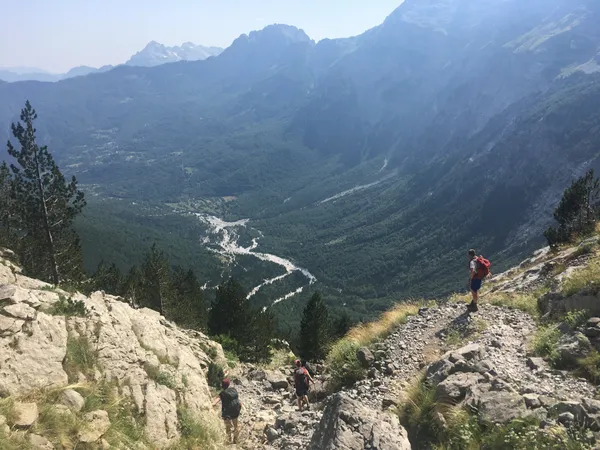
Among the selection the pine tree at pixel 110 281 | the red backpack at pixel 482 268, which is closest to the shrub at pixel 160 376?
the red backpack at pixel 482 268

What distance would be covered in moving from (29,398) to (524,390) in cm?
1467

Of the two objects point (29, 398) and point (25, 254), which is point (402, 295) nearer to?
point (25, 254)

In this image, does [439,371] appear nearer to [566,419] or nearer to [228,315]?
[566,419]

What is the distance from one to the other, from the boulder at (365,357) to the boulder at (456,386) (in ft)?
18.6

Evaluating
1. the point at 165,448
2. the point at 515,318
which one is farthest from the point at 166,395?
the point at 515,318

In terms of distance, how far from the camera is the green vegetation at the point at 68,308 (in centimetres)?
1634

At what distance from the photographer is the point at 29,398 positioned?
12062 mm

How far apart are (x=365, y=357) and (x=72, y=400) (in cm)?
1169

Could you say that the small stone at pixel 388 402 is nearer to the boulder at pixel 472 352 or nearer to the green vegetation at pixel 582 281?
the boulder at pixel 472 352

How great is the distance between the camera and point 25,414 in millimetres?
11094

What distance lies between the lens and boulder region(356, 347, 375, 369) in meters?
18.2

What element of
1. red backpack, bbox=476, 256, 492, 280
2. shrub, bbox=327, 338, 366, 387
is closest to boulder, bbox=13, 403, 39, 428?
shrub, bbox=327, 338, 366, 387

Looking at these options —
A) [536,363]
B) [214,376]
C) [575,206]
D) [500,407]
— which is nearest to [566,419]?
[500,407]

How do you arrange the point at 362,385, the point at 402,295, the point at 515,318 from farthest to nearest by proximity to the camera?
the point at 402,295
the point at 515,318
the point at 362,385
